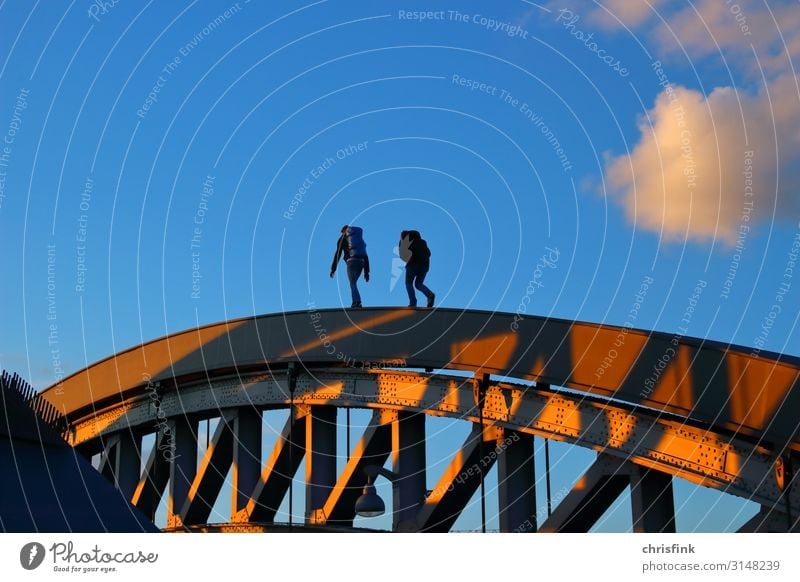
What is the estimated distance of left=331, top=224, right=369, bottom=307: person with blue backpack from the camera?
25.9 metres

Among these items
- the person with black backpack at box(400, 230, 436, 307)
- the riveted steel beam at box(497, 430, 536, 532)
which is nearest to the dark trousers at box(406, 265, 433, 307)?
the person with black backpack at box(400, 230, 436, 307)

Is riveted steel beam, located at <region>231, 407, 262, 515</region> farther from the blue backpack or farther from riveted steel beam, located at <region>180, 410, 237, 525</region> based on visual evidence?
the blue backpack

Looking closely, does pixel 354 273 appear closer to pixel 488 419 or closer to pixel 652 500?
pixel 488 419

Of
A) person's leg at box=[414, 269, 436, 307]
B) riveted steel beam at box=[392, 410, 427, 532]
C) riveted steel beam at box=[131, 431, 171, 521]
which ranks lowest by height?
riveted steel beam at box=[392, 410, 427, 532]

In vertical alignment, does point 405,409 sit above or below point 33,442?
above

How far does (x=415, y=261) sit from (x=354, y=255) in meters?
1.51

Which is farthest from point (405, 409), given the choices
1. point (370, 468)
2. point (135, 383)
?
point (135, 383)

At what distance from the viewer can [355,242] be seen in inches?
1017

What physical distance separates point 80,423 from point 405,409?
48.3 ft

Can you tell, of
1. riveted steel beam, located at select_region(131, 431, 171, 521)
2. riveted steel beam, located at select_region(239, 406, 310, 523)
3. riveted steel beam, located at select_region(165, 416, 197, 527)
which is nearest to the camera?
riveted steel beam, located at select_region(239, 406, 310, 523)

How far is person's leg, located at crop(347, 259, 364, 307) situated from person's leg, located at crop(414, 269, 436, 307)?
1522 mm

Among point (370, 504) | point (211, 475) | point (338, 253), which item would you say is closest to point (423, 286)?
point (338, 253)
